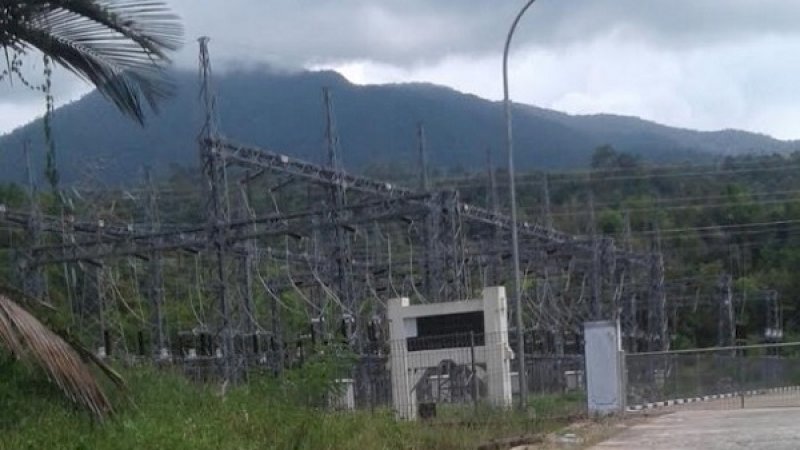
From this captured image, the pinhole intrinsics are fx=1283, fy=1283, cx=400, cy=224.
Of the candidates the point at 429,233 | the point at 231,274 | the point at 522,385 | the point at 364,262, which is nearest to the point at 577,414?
the point at 522,385

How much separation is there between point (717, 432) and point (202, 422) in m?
10.7

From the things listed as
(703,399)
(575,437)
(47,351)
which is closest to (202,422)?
(47,351)

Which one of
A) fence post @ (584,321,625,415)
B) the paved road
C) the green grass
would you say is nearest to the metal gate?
fence post @ (584,321,625,415)

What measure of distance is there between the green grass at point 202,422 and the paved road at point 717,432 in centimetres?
238

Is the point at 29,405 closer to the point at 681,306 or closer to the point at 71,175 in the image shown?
the point at 71,175

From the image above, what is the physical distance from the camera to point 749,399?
35.4 metres

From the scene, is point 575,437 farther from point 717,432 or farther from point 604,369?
point 604,369

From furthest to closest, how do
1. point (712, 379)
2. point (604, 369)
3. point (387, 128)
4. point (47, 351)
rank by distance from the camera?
point (387, 128)
point (712, 379)
point (604, 369)
point (47, 351)

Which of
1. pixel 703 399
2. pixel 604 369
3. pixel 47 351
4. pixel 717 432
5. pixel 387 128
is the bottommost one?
pixel 703 399

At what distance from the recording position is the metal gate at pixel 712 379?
102 ft

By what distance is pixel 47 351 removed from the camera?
9547 mm

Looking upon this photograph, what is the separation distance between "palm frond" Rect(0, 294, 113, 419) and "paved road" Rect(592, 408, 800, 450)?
33.4 ft

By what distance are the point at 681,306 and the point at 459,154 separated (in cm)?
5033

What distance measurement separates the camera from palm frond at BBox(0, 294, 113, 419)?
9320 mm
